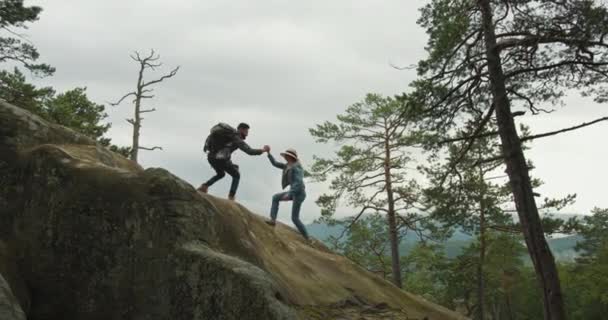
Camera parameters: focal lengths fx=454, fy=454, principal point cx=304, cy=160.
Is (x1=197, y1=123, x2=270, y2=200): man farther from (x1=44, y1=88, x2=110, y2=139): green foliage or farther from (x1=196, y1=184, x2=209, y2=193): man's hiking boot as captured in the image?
(x1=44, y1=88, x2=110, y2=139): green foliage

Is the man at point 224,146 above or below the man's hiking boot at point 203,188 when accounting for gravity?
above

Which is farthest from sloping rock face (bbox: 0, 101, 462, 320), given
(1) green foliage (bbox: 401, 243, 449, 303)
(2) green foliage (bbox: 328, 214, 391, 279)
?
(1) green foliage (bbox: 401, 243, 449, 303)

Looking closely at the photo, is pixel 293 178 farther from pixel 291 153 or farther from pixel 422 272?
pixel 422 272

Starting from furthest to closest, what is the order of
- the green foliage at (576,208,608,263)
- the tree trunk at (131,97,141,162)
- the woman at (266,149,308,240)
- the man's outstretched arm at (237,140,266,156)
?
the green foliage at (576,208,608,263), the tree trunk at (131,97,141,162), the woman at (266,149,308,240), the man's outstretched arm at (237,140,266,156)

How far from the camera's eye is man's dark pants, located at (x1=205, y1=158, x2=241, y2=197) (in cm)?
996

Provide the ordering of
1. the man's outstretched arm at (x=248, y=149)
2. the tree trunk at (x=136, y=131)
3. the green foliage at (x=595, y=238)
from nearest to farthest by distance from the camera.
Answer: the man's outstretched arm at (x=248, y=149)
the tree trunk at (x=136, y=131)
the green foliage at (x=595, y=238)

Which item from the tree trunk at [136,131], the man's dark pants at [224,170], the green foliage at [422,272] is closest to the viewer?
the man's dark pants at [224,170]

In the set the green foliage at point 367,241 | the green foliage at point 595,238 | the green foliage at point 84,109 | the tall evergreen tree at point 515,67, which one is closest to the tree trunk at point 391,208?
A: the green foliage at point 367,241

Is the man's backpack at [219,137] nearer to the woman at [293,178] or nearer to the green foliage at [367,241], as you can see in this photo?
the woman at [293,178]

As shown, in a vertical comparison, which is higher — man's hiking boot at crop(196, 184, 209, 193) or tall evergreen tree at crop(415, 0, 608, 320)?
tall evergreen tree at crop(415, 0, 608, 320)

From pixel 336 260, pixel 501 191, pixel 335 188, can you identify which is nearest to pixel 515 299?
pixel 501 191

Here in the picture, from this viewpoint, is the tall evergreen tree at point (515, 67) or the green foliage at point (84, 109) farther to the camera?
the green foliage at point (84, 109)

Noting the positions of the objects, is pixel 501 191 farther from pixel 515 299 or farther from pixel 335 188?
pixel 515 299

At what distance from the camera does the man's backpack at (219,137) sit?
385 inches
